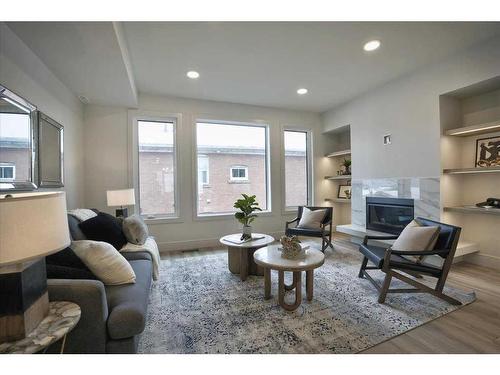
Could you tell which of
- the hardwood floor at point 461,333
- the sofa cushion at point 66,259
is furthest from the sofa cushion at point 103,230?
the hardwood floor at point 461,333

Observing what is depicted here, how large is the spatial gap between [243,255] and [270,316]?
880 mm

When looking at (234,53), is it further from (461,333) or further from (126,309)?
(461,333)

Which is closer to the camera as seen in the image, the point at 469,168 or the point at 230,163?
the point at 469,168

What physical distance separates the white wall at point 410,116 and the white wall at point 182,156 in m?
1.35

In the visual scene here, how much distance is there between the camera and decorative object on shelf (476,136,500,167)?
3059 millimetres

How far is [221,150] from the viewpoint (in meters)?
4.72

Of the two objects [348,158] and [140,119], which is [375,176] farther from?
[140,119]

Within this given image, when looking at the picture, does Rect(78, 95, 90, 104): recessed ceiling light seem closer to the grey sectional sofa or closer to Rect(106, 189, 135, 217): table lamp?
Rect(106, 189, 135, 217): table lamp

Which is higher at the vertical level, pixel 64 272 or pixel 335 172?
pixel 335 172

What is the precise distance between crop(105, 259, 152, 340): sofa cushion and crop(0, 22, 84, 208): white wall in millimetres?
1867

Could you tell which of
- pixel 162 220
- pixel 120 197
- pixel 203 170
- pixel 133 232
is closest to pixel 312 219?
pixel 203 170

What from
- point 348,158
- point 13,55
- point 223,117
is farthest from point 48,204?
point 348,158

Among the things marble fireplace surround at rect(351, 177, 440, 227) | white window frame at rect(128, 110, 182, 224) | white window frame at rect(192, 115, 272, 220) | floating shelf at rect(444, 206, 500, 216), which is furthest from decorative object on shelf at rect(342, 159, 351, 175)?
white window frame at rect(128, 110, 182, 224)

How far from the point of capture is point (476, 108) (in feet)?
10.7
